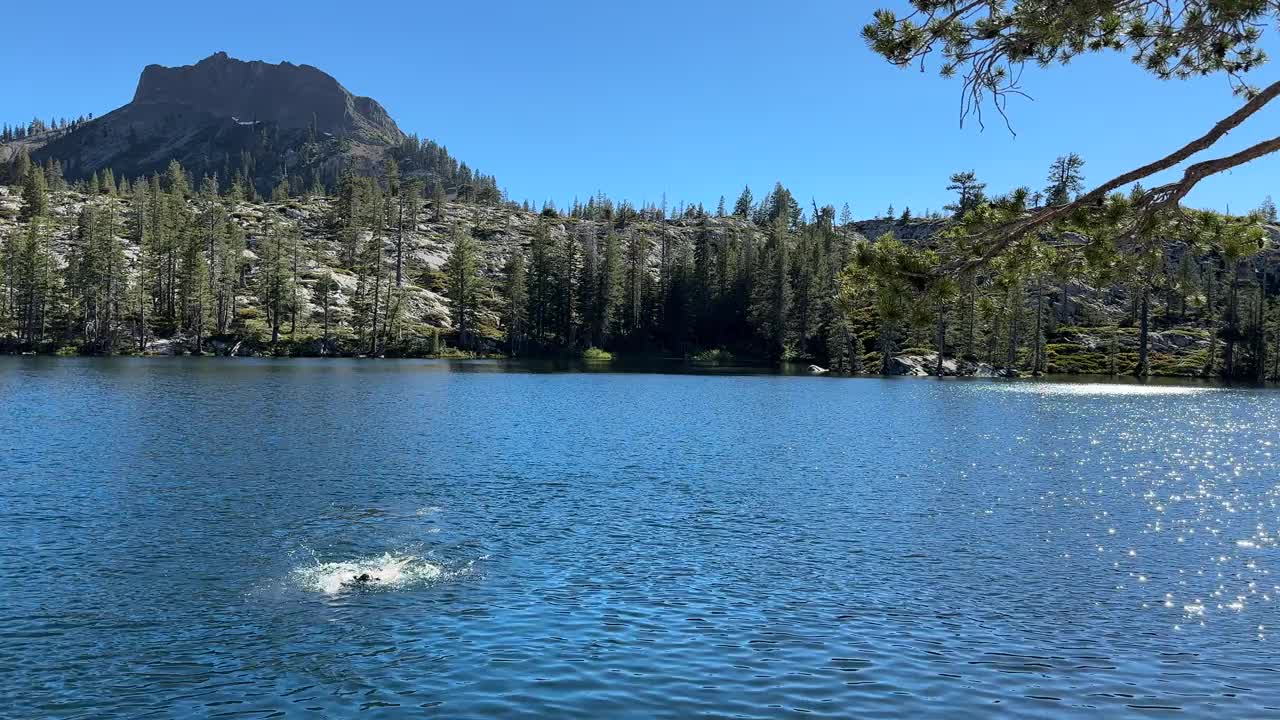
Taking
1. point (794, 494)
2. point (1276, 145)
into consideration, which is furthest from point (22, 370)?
point (1276, 145)

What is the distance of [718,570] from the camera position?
22469 mm

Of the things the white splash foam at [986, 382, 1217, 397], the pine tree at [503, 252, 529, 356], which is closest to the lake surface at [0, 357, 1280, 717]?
the white splash foam at [986, 382, 1217, 397]

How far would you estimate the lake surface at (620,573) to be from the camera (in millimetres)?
14703

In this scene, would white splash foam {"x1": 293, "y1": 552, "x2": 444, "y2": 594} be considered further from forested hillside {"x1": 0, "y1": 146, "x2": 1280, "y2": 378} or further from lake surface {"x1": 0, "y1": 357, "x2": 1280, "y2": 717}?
forested hillside {"x1": 0, "y1": 146, "x2": 1280, "y2": 378}

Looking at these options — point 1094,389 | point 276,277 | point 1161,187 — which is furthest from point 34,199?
point 1161,187

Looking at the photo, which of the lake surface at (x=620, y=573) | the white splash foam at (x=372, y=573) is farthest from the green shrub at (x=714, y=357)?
the white splash foam at (x=372, y=573)

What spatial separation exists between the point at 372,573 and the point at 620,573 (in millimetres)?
6350

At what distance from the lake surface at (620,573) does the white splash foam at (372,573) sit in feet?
0.34

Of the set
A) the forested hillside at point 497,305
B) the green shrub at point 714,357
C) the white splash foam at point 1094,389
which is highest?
the forested hillside at point 497,305

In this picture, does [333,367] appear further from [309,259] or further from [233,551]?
[233,551]

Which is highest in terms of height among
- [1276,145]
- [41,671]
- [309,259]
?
[309,259]

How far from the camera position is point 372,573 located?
21391 millimetres

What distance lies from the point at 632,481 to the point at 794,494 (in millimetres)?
6710

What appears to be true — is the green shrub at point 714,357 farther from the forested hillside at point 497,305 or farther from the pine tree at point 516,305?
the pine tree at point 516,305
